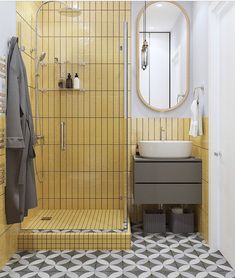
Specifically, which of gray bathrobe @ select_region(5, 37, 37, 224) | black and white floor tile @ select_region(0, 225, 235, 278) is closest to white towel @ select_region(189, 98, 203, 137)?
black and white floor tile @ select_region(0, 225, 235, 278)

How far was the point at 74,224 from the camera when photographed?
10.8 feet

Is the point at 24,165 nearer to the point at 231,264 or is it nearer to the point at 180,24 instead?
the point at 231,264

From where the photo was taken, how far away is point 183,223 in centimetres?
353

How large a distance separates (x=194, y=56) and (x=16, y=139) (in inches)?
82.6

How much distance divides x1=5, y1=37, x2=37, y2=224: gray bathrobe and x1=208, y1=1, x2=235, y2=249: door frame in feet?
5.19

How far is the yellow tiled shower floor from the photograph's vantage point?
10.5 feet

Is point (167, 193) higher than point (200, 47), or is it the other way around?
point (200, 47)

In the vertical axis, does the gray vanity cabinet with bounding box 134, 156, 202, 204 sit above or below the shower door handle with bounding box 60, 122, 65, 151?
below

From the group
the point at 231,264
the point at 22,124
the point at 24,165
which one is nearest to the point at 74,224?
the point at 24,165

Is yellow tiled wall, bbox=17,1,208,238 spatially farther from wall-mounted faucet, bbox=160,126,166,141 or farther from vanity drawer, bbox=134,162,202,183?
vanity drawer, bbox=134,162,202,183

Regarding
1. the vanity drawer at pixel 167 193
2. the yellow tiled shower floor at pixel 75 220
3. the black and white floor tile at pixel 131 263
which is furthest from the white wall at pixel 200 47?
the yellow tiled shower floor at pixel 75 220

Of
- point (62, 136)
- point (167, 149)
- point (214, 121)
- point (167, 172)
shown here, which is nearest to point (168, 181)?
point (167, 172)

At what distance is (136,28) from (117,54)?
0.35 m

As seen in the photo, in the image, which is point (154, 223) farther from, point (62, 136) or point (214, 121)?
point (62, 136)
